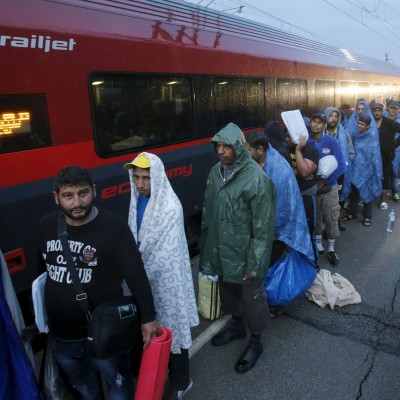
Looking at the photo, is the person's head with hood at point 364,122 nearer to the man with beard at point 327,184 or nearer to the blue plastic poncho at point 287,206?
the man with beard at point 327,184

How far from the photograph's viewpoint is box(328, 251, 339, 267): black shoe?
13.2ft

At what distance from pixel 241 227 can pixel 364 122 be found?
355 centimetres

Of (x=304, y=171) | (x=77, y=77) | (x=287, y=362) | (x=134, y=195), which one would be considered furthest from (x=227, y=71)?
(x=287, y=362)

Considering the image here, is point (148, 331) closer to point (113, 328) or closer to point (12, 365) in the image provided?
point (113, 328)

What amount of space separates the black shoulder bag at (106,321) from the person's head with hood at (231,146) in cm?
105

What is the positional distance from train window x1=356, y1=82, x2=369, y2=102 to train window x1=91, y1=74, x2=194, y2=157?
7.78 m

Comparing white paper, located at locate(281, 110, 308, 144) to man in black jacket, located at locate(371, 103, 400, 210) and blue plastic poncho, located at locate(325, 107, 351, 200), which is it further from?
man in black jacket, located at locate(371, 103, 400, 210)

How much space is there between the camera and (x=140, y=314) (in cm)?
184

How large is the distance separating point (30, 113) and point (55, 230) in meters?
1.35

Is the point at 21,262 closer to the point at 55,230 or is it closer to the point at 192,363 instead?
the point at 55,230

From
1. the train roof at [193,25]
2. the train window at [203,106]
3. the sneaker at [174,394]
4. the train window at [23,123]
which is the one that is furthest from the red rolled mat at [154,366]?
the train window at [203,106]

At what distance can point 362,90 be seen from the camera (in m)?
10.8

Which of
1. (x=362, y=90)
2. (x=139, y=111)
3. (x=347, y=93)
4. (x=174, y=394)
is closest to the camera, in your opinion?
(x=174, y=394)

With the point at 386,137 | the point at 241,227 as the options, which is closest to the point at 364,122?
the point at 386,137
